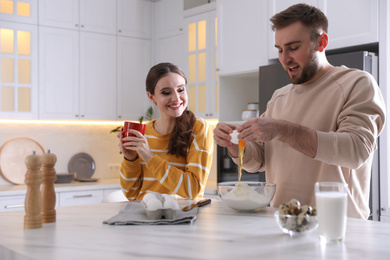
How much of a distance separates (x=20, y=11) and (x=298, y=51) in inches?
123

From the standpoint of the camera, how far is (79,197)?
4238 mm

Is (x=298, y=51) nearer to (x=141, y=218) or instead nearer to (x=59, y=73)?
(x=141, y=218)

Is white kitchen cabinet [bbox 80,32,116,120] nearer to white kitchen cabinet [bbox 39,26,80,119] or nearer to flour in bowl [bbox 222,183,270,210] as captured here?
white kitchen cabinet [bbox 39,26,80,119]

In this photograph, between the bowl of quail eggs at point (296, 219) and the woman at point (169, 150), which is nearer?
the bowl of quail eggs at point (296, 219)

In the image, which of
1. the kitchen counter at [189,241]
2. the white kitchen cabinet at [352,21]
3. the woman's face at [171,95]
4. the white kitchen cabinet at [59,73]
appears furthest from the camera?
the white kitchen cabinet at [59,73]

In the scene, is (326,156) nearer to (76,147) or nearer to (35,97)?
(35,97)

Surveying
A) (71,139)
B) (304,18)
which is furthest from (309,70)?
(71,139)

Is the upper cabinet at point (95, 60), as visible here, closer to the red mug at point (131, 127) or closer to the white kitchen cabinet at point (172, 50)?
the white kitchen cabinet at point (172, 50)

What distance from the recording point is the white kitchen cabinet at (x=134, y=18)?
4852mm

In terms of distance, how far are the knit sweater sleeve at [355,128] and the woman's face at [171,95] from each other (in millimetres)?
786

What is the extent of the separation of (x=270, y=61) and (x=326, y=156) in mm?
2005

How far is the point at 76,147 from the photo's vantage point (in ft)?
16.2

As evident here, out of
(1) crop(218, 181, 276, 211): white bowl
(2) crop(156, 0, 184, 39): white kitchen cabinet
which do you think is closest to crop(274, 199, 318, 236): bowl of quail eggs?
(1) crop(218, 181, 276, 211): white bowl

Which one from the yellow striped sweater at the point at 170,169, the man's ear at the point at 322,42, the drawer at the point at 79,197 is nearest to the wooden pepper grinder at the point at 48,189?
the yellow striped sweater at the point at 170,169
